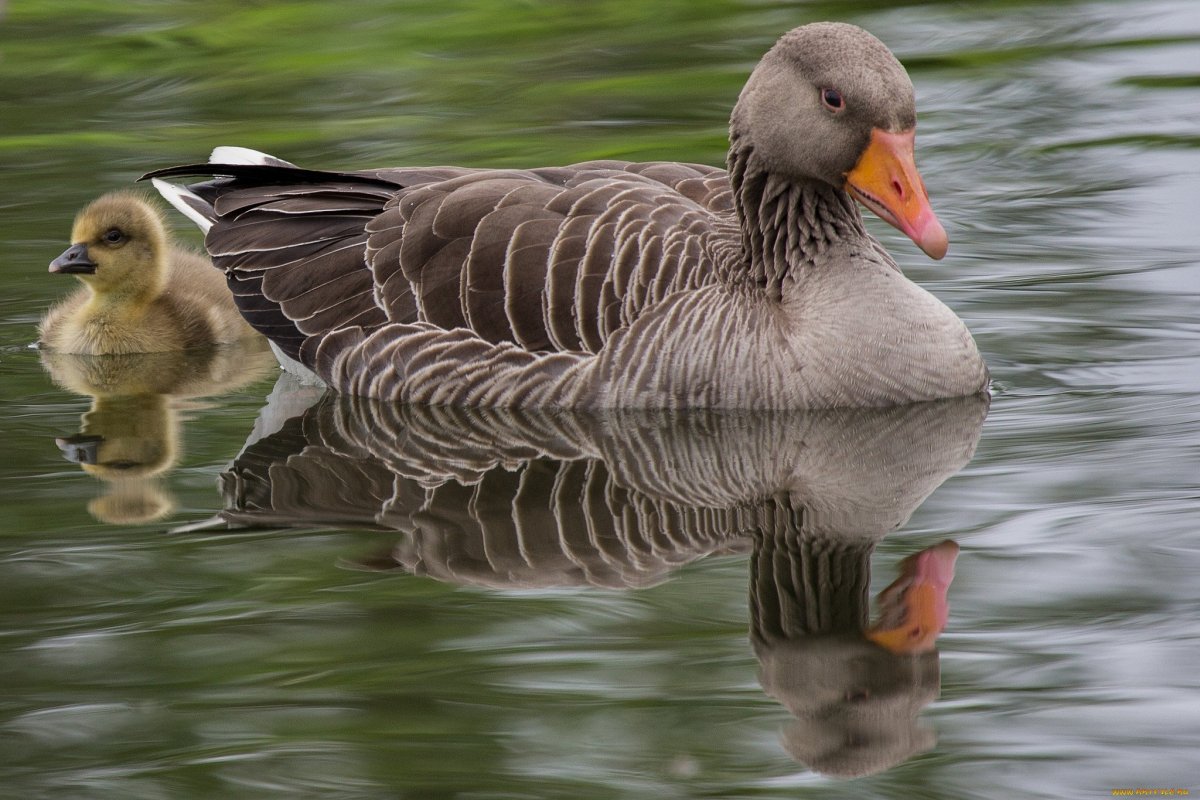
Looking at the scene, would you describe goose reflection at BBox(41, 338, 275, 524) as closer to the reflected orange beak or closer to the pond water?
the pond water

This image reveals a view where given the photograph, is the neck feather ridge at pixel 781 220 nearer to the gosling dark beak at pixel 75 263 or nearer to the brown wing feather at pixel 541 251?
the brown wing feather at pixel 541 251

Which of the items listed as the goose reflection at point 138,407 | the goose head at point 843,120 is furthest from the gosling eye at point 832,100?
the goose reflection at point 138,407

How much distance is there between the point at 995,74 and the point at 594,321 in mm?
7272

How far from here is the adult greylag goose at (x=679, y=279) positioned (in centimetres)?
886

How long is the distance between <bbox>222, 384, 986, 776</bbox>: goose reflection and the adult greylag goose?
6.7 inches

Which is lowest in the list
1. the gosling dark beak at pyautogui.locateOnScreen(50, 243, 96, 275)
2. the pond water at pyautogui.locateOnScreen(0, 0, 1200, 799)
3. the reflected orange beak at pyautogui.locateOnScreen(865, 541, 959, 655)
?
the pond water at pyautogui.locateOnScreen(0, 0, 1200, 799)

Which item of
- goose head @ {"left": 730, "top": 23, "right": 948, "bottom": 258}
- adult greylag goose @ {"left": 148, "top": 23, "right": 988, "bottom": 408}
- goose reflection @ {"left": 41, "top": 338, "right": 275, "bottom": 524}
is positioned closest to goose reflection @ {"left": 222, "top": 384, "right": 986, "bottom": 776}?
adult greylag goose @ {"left": 148, "top": 23, "right": 988, "bottom": 408}

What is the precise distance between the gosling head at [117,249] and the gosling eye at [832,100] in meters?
4.34

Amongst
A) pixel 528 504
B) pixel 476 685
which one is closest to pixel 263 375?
pixel 528 504

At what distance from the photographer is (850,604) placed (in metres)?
6.31

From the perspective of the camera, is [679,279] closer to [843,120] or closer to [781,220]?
[781,220]

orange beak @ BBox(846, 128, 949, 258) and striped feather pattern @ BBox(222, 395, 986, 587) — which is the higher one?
orange beak @ BBox(846, 128, 949, 258)

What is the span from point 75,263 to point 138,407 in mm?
1463

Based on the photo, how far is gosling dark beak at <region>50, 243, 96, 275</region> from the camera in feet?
35.1
